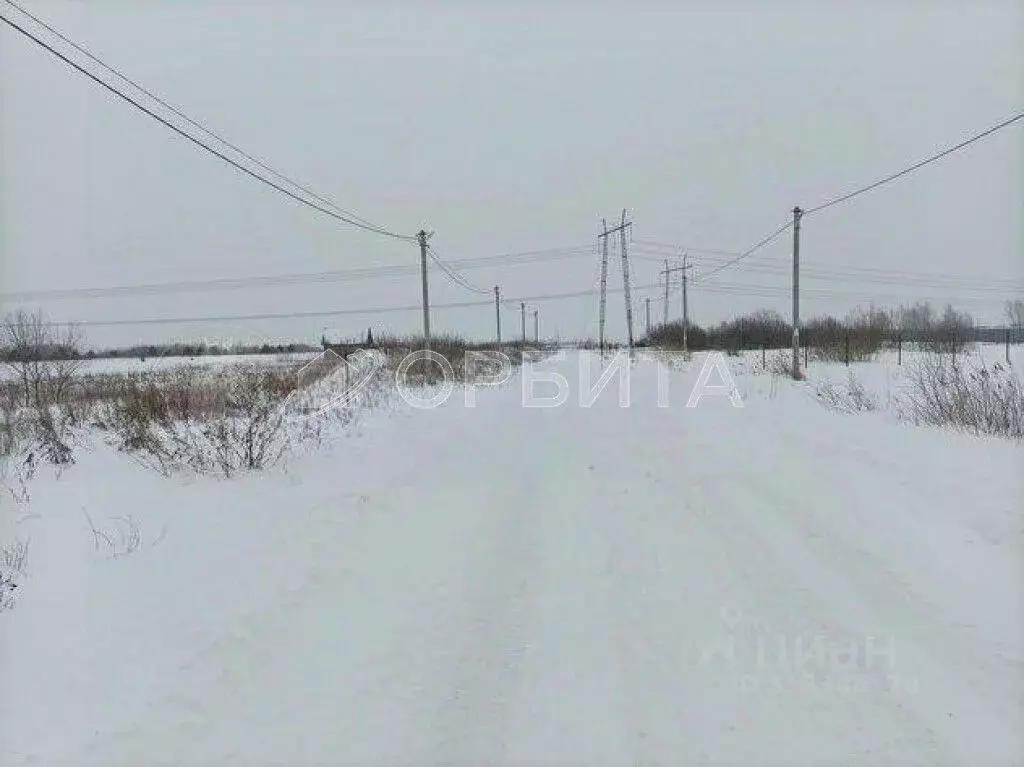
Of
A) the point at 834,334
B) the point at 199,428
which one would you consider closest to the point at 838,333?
the point at 834,334

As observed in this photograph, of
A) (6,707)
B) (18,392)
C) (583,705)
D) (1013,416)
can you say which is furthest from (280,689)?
(18,392)

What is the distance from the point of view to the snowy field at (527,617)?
106 inches

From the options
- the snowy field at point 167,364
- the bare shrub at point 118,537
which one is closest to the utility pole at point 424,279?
the snowy field at point 167,364

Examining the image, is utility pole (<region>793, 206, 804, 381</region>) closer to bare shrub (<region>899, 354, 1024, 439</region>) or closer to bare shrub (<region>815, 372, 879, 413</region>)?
bare shrub (<region>815, 372, 879, 413</region>)

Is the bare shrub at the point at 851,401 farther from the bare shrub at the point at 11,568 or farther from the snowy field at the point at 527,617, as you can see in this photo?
the bare shrub at the point at 11,568

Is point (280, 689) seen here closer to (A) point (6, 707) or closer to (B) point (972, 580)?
(A) point (6, 707)

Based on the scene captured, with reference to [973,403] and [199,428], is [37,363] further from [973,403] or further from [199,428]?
[973,403]

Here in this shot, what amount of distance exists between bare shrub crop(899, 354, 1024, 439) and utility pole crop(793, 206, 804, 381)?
35.0ft

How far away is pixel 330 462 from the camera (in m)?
8.41

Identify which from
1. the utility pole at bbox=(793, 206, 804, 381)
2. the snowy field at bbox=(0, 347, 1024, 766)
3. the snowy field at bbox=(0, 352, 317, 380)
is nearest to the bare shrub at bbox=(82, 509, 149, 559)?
the snowy field at bbox=(0, 347, 1024, 766)

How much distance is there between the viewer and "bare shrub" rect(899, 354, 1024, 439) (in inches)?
335

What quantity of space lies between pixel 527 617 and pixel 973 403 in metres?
8.57

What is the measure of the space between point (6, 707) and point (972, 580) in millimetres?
5588

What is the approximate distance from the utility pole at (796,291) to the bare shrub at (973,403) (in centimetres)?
1067
